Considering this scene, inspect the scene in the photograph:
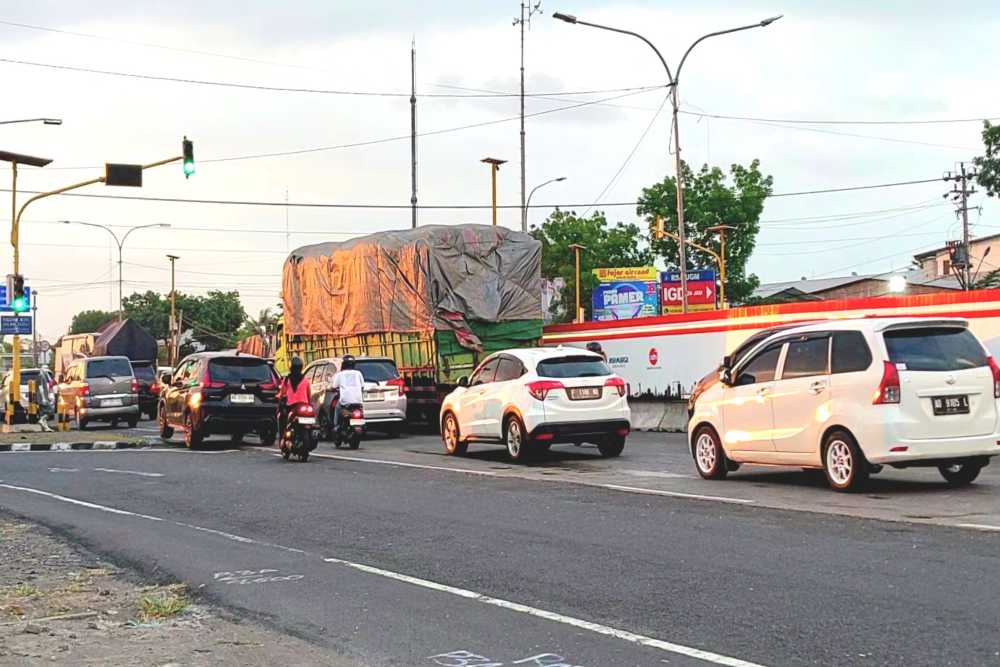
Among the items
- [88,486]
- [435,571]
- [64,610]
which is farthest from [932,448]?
[88,486]

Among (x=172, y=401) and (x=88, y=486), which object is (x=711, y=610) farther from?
(x=172, y=401)

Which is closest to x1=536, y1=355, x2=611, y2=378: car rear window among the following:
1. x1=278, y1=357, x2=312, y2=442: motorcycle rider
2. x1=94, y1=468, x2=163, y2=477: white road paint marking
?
x1=278, y1=357, x2=312, y2=442: motorcycle rider

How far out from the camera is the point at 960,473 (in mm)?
13328

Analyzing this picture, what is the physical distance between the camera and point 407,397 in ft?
90.7

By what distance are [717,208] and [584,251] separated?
11802 millimetres

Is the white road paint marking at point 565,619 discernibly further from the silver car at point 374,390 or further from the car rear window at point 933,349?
the silver car at point 374,390

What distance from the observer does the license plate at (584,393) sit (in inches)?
715

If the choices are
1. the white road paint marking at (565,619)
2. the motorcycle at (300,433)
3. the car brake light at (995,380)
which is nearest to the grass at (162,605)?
the white road paint marking at (565,619)

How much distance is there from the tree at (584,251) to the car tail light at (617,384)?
202ft

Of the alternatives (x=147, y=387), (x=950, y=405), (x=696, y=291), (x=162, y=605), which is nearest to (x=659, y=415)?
(x=950, y=405)

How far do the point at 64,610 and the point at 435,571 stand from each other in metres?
2.67

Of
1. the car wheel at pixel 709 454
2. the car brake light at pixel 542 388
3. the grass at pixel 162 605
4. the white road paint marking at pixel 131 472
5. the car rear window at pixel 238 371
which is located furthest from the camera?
the car rear window at pixel 238 371

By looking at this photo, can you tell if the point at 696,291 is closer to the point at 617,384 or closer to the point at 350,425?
the point at 350,425

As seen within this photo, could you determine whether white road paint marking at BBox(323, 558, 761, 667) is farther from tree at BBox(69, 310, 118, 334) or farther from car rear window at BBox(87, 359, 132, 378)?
tree at BBox(69, 310, 118, 334)
